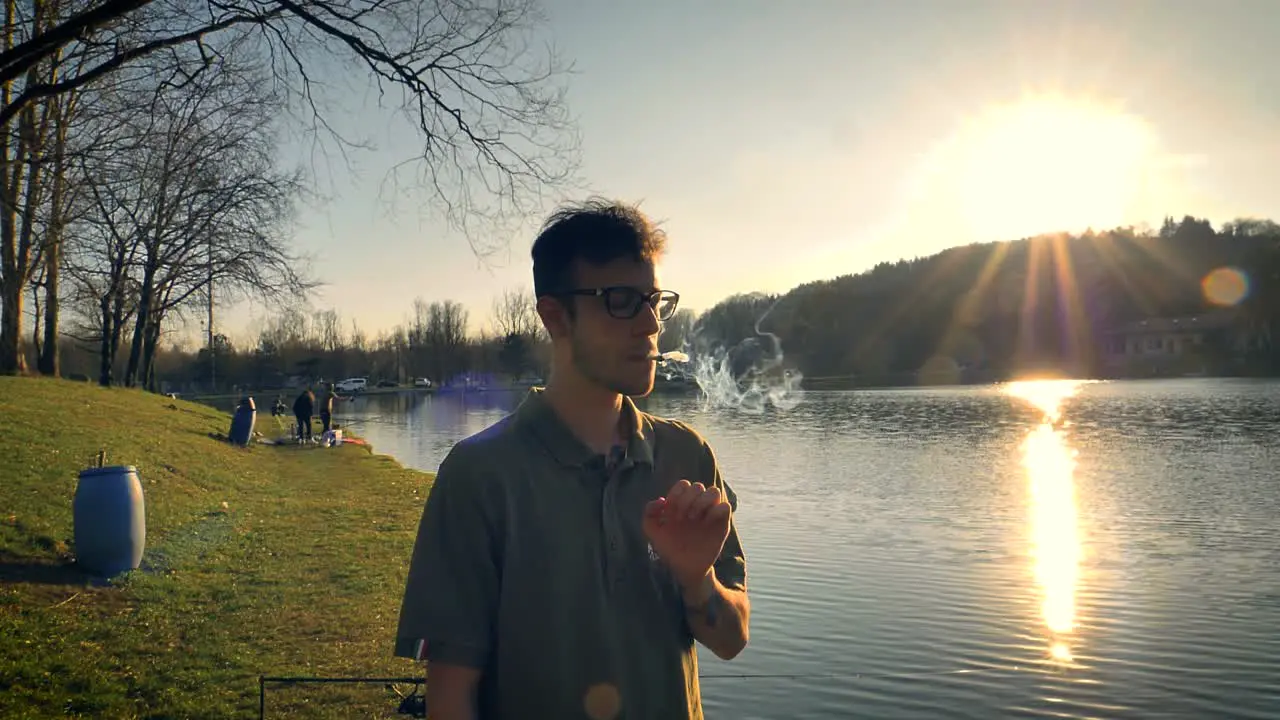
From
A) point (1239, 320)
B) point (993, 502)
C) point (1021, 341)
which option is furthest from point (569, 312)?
point (1021, 341)

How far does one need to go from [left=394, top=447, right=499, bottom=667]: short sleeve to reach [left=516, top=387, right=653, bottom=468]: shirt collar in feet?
0.65

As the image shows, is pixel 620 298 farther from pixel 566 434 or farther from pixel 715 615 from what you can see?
pixel 715 615

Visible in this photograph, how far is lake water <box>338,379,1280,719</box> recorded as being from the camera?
8.94m

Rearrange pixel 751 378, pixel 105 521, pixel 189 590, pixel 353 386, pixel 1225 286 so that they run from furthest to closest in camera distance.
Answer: pixel 1225 286 → pixel 353 386 → pixel 751 378 → pixel 189 590 → pixel 105 521

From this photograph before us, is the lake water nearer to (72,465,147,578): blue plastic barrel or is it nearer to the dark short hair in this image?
(72,465,147,578): blue plastic barrel

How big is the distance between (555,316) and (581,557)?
2.01ft

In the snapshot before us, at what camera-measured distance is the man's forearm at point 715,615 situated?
2.16 meters

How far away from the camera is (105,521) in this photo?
915 cm

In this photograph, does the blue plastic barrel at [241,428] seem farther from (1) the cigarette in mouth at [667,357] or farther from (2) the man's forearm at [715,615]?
(2) the man's forearm at [715,615]

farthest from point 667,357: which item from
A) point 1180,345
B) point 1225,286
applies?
point 1225,286

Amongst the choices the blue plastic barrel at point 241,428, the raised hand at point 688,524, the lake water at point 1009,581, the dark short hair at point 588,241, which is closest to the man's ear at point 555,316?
the dark short hair at point 588,241

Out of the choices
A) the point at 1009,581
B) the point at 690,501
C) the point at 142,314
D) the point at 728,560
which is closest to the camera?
the point at 690,501

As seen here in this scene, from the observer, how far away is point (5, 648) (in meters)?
6.95

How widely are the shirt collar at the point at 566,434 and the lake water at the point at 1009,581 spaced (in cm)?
683
